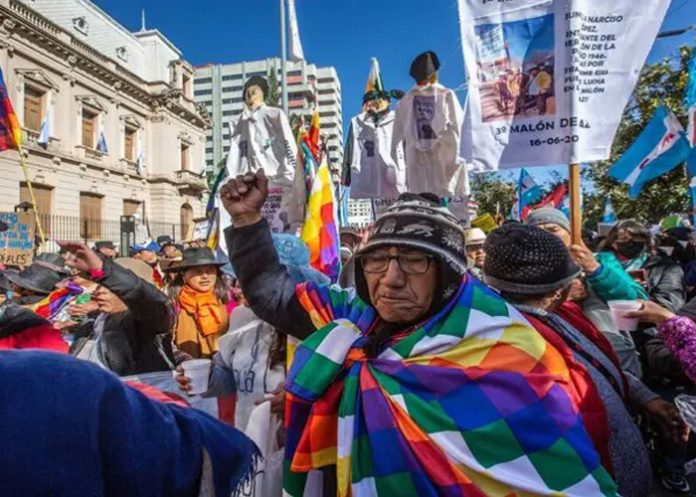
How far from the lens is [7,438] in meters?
0.78

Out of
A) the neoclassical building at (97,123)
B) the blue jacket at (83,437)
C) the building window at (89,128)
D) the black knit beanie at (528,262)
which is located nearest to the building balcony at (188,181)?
the neoclassical building at (97,123)

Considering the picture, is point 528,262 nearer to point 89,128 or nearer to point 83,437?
point 83,437

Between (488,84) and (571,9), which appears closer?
(571,9)

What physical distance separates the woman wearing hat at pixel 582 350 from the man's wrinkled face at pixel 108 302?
1.94 meters

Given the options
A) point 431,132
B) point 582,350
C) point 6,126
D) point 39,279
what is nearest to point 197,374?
point 582,350

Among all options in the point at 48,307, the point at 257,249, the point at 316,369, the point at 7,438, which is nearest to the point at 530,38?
the point at 257,249

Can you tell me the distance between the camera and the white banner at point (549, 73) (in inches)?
107

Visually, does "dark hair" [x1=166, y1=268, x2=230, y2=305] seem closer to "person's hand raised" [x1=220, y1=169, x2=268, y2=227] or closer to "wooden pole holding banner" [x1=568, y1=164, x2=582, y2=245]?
"person's hand raised" [x1=220, y1=169, x2=268, y2=227]

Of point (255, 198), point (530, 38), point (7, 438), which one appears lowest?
point (7, 438)

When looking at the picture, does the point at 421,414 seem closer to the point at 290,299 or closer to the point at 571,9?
the point at 290,299

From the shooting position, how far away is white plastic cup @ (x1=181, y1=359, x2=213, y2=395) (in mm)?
1917

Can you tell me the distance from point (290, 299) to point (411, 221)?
624 millimetres

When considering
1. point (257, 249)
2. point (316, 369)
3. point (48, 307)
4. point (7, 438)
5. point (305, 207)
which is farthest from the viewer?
point (305, 207)

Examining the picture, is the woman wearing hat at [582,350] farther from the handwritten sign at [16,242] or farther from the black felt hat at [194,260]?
the handwritten sign at [16,242]
